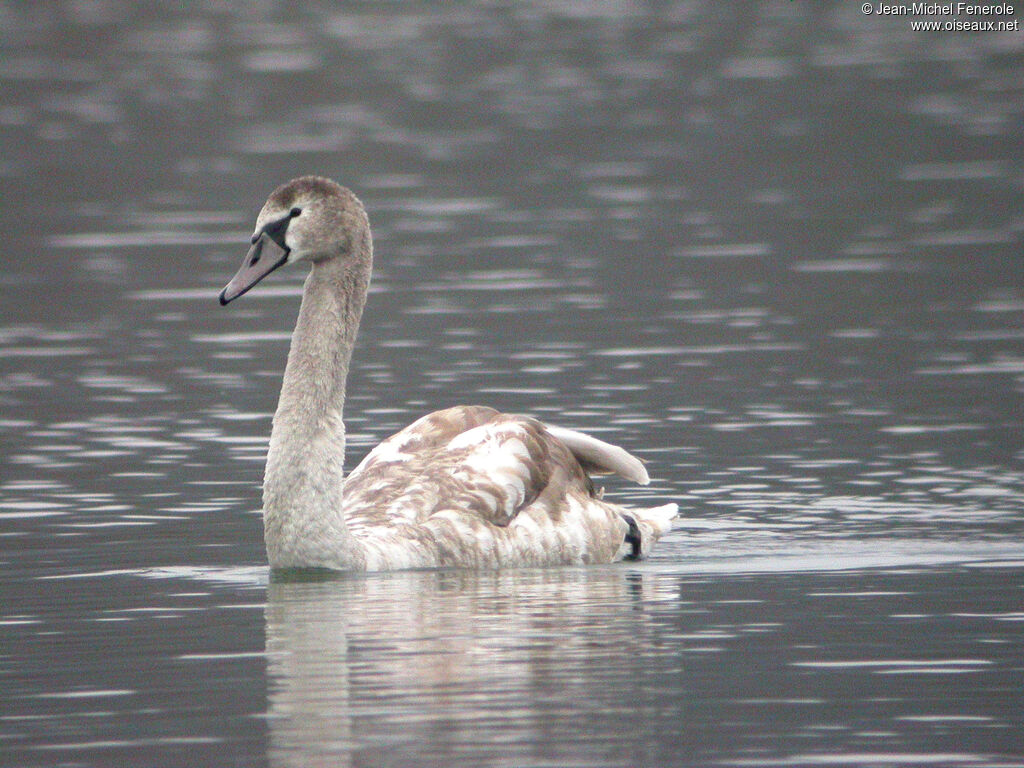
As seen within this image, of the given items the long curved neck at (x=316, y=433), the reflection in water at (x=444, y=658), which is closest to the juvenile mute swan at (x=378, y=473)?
the long curved neck at (x=316, y=433)

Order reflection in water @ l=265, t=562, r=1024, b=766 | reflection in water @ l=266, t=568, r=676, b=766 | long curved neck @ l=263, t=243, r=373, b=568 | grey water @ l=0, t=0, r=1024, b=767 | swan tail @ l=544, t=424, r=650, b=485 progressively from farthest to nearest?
swan tail @ l=544, t=424, r=650, b=485
long curved neck @ l=263, t=243, r=373, b=568
grey water @ l=0, t=0, r=1024, b=767
reflection in water @ l=266, t=568, r=676, b=766
reflection in water @ l=265, t=562, r=1024, b=766

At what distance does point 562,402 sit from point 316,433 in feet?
18.0

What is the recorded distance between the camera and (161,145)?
40.1 metres

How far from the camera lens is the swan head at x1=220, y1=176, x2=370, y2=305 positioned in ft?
46.9

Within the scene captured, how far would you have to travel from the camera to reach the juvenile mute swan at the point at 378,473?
551 inches

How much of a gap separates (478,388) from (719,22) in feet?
127

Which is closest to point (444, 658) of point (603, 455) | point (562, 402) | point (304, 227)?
point (304, 227)

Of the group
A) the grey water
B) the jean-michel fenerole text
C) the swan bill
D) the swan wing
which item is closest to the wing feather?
the swan wing

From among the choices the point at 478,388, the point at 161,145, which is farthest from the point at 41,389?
the point at 161,145

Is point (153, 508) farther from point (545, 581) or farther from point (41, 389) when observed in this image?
point (41, 389)

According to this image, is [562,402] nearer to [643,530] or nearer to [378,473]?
[643,530]

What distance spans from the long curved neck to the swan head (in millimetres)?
149

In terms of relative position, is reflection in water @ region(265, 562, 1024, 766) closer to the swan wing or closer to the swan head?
the swan wing

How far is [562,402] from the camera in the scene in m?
19.6
